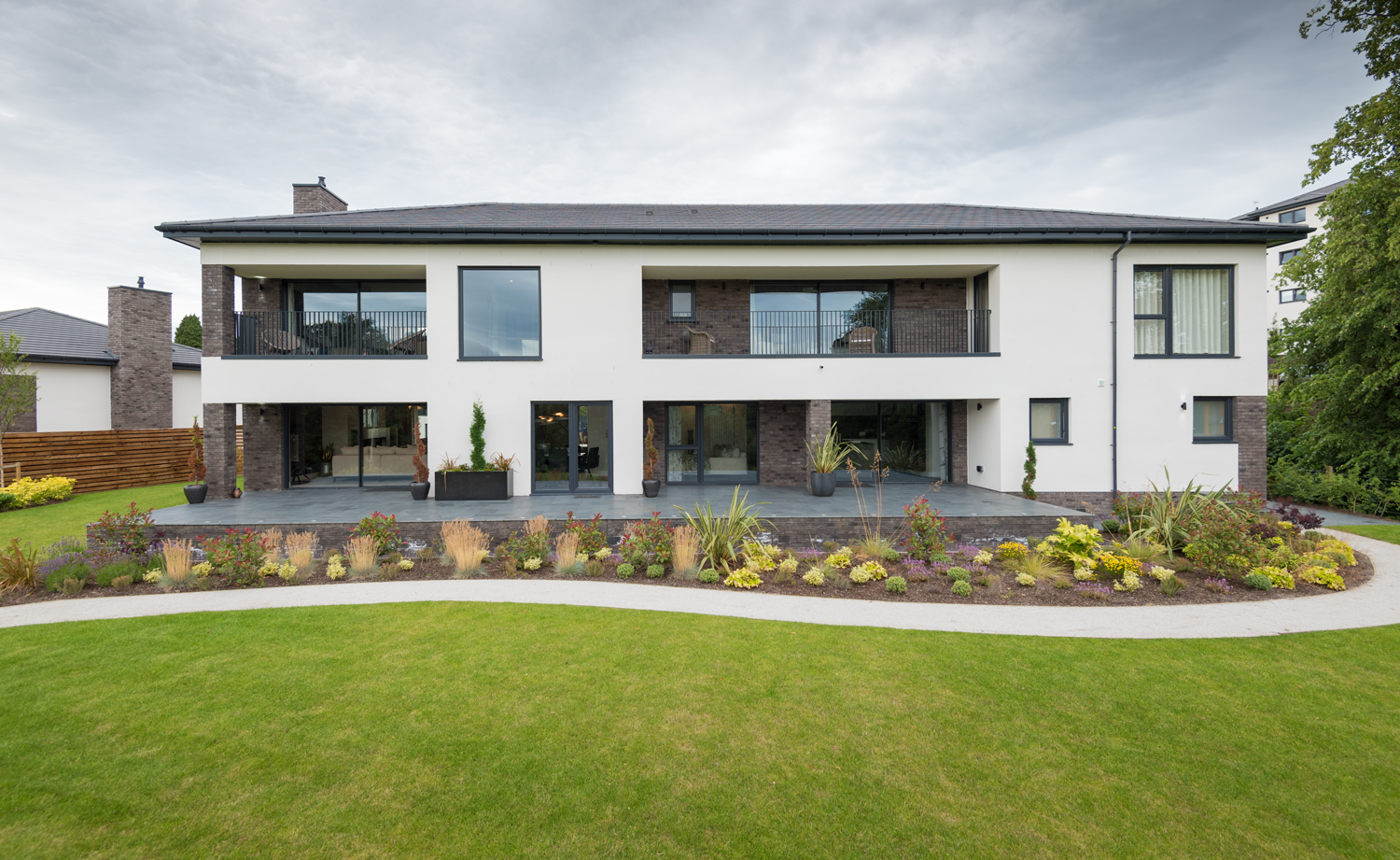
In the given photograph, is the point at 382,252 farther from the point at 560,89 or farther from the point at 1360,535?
the point at 1360,535

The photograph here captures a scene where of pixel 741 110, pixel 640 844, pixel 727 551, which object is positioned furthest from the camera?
pixel 741 110

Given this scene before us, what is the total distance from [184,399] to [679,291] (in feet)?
67.6

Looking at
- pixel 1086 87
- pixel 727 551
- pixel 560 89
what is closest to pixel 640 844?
pixel 727 551

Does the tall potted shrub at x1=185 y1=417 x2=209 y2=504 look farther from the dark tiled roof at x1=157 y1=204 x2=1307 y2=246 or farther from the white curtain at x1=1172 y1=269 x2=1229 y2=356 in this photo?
the white curtain at x1=1172 y1=269 x2=1229 y2=356

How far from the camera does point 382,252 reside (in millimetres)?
11633

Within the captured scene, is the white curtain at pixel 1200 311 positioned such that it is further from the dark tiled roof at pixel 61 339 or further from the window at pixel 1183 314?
the dark tiled roof at pixel 61 339

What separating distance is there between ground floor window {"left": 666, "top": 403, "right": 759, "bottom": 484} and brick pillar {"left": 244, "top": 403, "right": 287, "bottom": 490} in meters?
9.61

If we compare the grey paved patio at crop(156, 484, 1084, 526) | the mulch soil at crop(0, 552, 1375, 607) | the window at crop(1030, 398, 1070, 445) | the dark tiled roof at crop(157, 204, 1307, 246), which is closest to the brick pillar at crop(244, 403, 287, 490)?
the grey paved patio at crop(156, 484, 1084, 526)

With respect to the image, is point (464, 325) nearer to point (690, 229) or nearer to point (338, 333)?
point (338, 333)

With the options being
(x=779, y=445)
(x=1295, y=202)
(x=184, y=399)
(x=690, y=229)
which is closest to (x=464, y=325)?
(x=690, y=229)

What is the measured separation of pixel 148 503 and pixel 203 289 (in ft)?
18.3

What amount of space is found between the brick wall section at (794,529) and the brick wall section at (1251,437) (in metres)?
5.29

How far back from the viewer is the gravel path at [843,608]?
18.3 feet

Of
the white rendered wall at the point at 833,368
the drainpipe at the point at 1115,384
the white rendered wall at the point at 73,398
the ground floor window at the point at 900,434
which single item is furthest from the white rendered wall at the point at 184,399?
the drainpipe at the point at 1115,384
